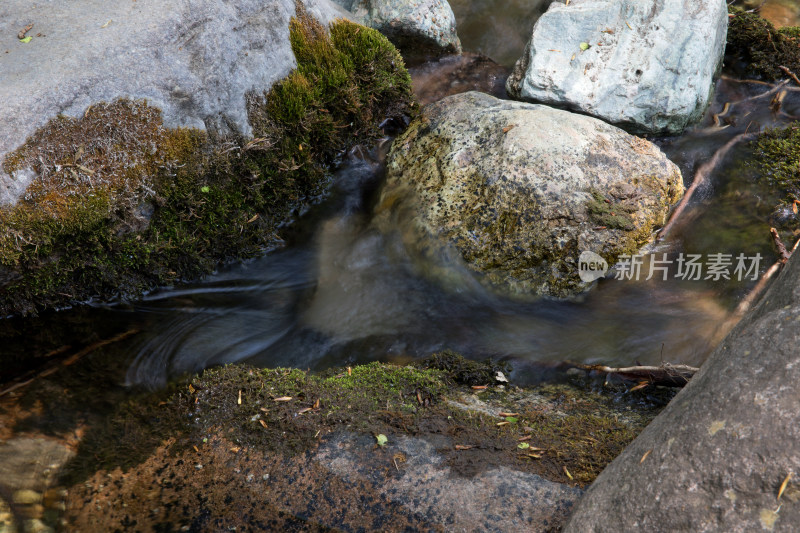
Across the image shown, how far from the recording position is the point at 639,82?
19.7 feet

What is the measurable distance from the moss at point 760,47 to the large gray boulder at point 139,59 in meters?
5.99

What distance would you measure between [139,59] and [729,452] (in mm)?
4938

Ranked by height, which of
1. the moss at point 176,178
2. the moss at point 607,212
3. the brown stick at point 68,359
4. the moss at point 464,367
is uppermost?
the moss at point 176,178

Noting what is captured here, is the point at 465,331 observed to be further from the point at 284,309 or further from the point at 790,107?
the point at 790,107

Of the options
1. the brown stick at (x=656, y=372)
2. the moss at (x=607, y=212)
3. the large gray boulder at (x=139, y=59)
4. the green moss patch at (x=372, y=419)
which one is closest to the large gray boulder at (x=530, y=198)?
the moss at (x=607, y=212)

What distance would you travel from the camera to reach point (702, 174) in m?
6.01

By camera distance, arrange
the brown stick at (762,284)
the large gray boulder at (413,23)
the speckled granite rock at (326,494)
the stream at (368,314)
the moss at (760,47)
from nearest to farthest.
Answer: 1. the speckled granite rock at (326,494)
2. the stream at (368,314)
3. the brown stick at (762,284)
4. the large gray boulder at (413,23)
5. the moss at (760,47)

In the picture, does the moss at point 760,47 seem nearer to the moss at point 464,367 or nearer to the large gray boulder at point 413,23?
the large gray boulder at point 413,23

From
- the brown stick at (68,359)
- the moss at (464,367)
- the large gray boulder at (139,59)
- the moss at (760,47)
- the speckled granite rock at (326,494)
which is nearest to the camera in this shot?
the speckled granite rock at (326,494)

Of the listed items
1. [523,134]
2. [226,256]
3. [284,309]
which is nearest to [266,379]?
[284,309]

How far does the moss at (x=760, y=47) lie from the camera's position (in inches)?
269

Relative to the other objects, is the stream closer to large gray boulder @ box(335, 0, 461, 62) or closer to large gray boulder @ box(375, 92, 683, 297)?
large gray boulder @ box(375, 92, 683, 297)

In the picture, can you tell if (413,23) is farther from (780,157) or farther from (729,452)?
(729,452)

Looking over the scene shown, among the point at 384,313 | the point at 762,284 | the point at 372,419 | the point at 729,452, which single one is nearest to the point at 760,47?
the point at 762,284
